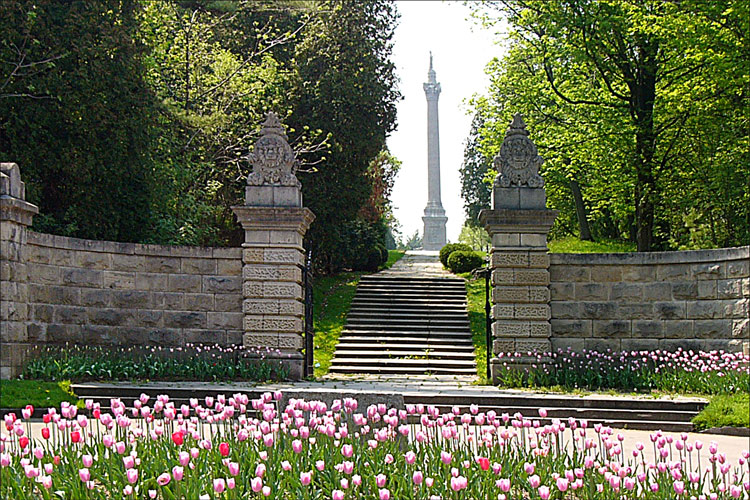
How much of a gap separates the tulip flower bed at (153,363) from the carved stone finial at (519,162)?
15.6 ft

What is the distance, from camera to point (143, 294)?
43.5 ft

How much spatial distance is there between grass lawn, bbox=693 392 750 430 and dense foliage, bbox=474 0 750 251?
1125cm

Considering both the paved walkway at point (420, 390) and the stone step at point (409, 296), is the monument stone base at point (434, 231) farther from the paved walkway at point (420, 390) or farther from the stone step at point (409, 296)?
the paved walkway at point (420, 390)

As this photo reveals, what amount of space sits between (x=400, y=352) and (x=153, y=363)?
7.74 m

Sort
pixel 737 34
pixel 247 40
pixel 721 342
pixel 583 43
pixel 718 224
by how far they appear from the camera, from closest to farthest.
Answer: pixel 721 342, pixel 737 34, pixel 583 43, pixel 718 224, pixel 247 40

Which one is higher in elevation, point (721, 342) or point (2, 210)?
point (2, 210)

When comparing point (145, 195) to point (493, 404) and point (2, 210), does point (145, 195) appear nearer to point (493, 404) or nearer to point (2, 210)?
point (2, 210)

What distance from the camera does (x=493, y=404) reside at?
10922 mm

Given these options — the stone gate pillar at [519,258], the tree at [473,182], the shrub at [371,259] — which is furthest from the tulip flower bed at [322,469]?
the tree at [473,182]

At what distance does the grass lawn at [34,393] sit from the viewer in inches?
377

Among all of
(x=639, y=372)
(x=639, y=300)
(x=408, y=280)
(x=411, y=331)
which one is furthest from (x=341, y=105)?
(x=639, y=372)

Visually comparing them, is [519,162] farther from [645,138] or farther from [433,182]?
[433,182]

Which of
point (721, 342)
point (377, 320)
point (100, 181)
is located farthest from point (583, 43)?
point (100, 181)

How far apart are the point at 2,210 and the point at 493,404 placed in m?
7.19
